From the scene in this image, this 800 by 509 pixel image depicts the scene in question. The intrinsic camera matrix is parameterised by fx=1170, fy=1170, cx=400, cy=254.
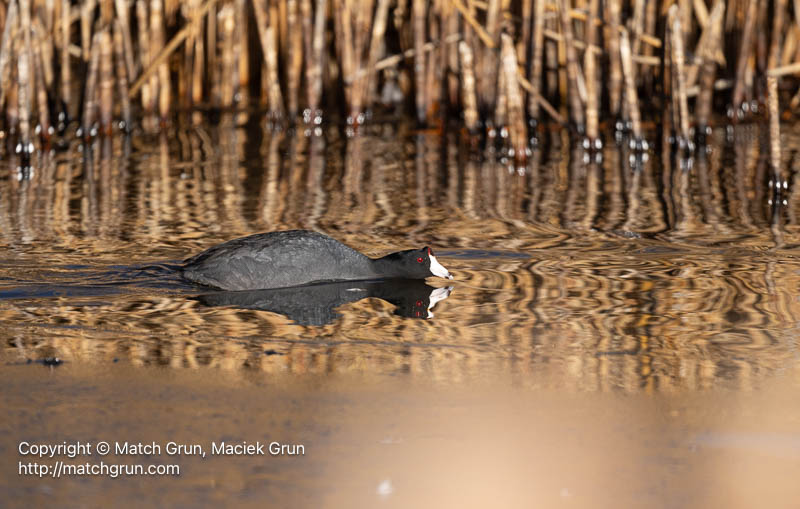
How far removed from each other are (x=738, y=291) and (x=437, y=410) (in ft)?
7.87

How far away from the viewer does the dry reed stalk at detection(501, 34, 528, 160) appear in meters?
10.1

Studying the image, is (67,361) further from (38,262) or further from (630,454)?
(630,454)

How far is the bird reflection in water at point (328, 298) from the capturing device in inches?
231

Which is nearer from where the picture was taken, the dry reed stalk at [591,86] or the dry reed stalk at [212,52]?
the dry reed stalk at [591,86]

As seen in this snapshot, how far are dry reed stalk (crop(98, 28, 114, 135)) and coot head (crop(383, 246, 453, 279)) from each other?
19.5 feet

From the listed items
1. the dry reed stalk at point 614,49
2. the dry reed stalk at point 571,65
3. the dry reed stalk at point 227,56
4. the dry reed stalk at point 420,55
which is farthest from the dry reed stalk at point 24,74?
the dry reed stalk at point 614,49

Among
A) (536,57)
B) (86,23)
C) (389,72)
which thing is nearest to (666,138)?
(536,57)

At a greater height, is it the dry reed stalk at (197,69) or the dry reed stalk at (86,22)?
the dry reed stalk at (86,22)

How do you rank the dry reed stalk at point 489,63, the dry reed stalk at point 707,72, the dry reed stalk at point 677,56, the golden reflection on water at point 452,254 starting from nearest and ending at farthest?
1. the golden reflection on water at point 452,254
2. the dry reed stalk at point 677,56
3. the dry reed stalk at point 489,63
4. the dry reed stalk at point 707,72

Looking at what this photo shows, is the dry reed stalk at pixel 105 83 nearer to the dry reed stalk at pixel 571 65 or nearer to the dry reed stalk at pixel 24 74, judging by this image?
the dry reed stalk at pixel 24 74

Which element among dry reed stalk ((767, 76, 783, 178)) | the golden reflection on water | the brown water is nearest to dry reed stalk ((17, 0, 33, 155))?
the golden reflection on water

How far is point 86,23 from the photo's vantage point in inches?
480

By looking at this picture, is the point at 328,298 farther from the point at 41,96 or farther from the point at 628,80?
the point at 41,96

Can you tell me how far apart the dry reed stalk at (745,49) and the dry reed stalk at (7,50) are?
724 cm
